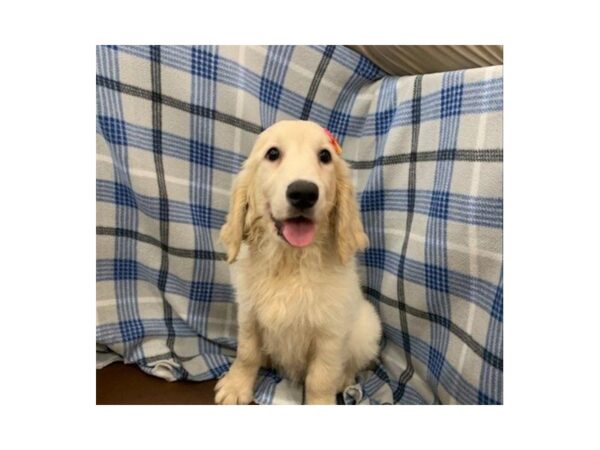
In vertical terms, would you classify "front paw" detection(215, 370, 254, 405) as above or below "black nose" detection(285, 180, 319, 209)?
below

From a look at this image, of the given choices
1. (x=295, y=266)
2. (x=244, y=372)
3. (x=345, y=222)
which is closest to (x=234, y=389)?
(x=244, y=372)

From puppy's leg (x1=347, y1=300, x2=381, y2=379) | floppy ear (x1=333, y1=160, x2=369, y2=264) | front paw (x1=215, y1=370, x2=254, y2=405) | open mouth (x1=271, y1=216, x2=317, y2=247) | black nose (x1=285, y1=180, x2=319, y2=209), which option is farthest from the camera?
puppy's leg (x1=347, y1=300, x2=381, y2=379)

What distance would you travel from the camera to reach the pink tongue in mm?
1387

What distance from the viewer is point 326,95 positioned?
6.43ft

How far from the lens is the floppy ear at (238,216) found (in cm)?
154

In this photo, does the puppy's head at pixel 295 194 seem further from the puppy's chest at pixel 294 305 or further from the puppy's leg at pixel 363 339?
the puppy's leg at pixel 363 339

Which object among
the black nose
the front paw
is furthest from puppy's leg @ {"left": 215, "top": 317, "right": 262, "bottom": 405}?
the black nose

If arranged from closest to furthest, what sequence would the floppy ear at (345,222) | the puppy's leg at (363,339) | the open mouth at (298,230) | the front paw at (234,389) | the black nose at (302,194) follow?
the black nose at (302,194), the open mouth at (298,230), the floppy ear at (345,222), the front paw at (234,389), the puppy's leg at (363,339)

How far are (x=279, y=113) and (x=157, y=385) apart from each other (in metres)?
1.37

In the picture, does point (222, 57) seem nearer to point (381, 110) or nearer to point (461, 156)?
point (381, 110)

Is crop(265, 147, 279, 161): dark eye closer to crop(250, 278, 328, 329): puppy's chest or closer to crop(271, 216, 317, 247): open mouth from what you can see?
crop(271, 216, 317, 247): open mouth

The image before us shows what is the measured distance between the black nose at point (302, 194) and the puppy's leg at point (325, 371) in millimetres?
607

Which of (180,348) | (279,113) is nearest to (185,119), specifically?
(279,113)

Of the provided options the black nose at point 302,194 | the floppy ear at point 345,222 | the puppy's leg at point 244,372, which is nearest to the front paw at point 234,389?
the puppy's leg at point 244,372
